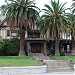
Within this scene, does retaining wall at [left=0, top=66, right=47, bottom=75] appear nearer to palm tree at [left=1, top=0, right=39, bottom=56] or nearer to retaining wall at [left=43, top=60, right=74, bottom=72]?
retaining wall at [left=43, top=60, right=74, bottom=72]

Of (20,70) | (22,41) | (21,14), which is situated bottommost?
(20,70)

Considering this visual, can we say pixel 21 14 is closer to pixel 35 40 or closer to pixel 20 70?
pixel 35 40

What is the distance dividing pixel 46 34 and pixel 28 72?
23196 mm

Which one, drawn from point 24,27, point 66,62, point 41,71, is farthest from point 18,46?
point 41,71

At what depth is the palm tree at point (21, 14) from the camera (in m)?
51.6

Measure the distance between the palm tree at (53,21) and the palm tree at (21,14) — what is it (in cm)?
196

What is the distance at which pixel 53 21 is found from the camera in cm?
5341

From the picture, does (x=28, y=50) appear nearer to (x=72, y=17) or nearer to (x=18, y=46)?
(x=18, y=46)

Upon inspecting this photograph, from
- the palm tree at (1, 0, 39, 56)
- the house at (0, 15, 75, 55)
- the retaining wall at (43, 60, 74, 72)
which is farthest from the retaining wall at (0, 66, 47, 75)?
the house at (0, 15, 75, 55)

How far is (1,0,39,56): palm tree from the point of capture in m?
51.6

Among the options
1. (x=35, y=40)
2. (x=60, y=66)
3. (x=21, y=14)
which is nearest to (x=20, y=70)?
(x=60, y=66)

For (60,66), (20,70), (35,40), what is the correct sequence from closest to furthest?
1. (20,70)
2. (60,66)
3. (35,40)

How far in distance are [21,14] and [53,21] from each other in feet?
21.7

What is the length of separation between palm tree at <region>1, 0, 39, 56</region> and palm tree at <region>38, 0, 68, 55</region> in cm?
196
